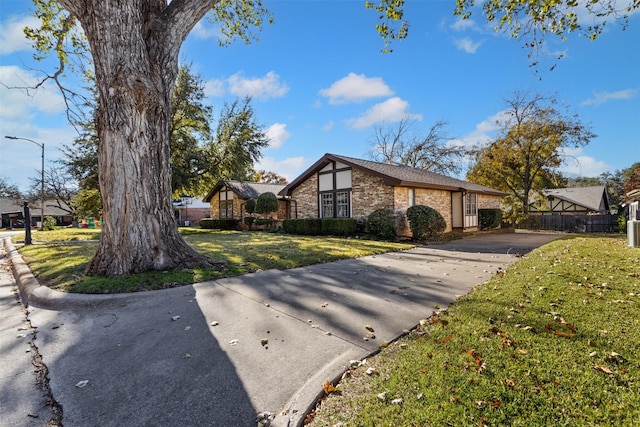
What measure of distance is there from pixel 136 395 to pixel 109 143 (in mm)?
4957

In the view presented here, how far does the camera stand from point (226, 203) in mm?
25859

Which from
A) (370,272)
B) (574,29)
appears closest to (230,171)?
(370,272)

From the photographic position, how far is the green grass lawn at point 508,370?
185cm

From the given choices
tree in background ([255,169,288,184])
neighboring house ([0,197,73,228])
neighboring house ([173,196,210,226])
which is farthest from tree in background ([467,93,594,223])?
neighboring house ([0,197,73,228])

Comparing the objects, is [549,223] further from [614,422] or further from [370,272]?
[614,422]

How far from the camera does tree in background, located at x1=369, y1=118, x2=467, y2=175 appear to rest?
31.2m

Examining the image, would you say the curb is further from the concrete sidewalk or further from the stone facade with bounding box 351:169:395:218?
the stone facade with bounding box 351:169:395:218

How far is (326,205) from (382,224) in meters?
4.54

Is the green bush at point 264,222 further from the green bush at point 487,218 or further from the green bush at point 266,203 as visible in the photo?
the green bush at point 487,218

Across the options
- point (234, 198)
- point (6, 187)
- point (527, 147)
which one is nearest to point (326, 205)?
point (234, 198)

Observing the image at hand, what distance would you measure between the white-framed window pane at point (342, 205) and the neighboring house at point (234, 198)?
8.07m

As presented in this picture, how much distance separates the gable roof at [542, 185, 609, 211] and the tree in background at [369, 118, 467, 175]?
9.81m

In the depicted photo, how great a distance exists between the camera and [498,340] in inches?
113

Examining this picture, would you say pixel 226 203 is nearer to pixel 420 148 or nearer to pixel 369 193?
pixel 369 193
